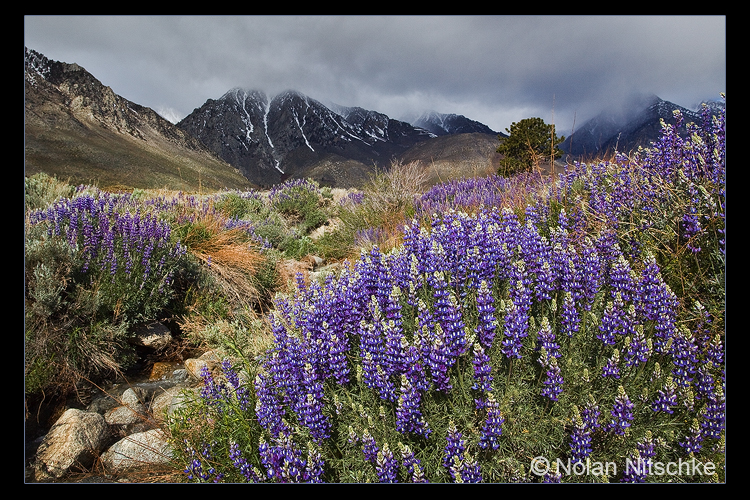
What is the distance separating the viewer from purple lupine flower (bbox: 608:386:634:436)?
183 cm

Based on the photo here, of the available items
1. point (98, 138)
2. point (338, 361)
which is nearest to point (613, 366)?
point (338, 361)

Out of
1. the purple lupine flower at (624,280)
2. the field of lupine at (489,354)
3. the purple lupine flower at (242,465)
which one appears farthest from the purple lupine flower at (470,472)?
the purple lupine flower at (624,280)

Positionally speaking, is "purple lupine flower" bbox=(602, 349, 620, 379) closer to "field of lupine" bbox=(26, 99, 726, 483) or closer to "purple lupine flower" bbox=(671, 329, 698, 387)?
"field of lupine" bbox=(26, 99, 726, 483)

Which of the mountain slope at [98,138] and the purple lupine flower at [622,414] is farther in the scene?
the mountain slope at [98,138]

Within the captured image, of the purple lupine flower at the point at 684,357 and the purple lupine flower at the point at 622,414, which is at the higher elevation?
the purple lupine flower at the point at 684,357

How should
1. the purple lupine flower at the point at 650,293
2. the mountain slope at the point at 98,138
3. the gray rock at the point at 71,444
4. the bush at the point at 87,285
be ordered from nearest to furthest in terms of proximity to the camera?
1. the purple lupine flower at the point at 650,293
2. the gray rock at the point at 71,444
3. the bush at the point at 87,285
4. the mountain slope at the point at 98,138

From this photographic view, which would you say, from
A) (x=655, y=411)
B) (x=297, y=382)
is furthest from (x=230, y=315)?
(x=655, y=411)

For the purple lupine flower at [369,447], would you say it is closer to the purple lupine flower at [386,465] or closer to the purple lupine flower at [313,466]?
the purple lupine flower at [386,465]

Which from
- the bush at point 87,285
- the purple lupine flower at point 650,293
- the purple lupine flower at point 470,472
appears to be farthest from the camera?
the bush at point 87,285

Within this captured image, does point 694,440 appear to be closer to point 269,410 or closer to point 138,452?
point 269,410

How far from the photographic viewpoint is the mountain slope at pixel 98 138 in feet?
214

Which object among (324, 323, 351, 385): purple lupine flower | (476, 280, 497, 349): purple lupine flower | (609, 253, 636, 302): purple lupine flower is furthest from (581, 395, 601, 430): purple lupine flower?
(324, 323, 351, 385): purple lupine flower
